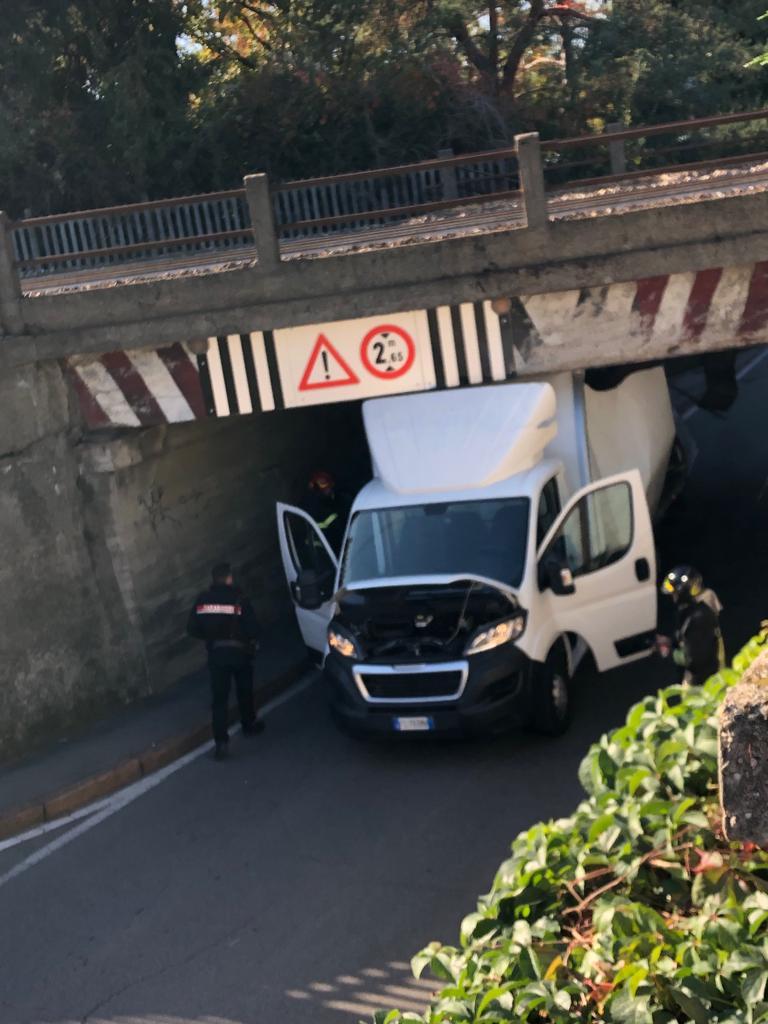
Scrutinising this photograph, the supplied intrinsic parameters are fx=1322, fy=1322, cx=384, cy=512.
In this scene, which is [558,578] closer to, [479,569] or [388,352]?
[479,569]

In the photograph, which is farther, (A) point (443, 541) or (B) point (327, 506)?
(B) point (327, 506)

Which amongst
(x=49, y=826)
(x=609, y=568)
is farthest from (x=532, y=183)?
(x=49, y=826)

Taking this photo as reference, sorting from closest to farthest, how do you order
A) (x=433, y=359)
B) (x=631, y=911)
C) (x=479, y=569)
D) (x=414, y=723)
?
(x=631, y=911) < (x=414, y=723) < (x=479, y=569) < (x=433, y=359)

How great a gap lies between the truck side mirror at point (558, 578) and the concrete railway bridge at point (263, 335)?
225cm

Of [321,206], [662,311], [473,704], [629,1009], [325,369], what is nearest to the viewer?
[629,1009]

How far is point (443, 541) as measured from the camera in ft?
35.7

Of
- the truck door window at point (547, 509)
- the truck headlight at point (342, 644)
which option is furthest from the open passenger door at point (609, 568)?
the truck headlight at point (342, 644)

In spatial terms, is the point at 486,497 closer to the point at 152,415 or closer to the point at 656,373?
the point at 152,415

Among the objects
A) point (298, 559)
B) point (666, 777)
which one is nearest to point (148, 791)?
point (298, 559)

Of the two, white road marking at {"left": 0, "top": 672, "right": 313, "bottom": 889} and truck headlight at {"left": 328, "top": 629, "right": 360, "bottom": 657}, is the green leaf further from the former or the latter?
truck headlight at {"left": 328, "top": 629, "right": 360, "bottom": 657}

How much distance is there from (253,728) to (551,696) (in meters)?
2.82

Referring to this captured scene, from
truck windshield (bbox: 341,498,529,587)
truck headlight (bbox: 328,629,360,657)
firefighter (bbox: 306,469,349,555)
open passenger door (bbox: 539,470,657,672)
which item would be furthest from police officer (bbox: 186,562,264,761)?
open passenger door (bbox: 539,470,657,672)

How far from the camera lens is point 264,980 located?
736 cm

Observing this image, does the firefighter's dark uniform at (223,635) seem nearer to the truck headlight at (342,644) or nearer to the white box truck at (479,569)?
the white box truck at (479,569)
